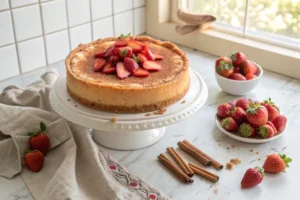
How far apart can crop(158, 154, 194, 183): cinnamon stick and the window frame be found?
63cm

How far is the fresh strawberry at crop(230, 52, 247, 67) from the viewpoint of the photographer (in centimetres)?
129

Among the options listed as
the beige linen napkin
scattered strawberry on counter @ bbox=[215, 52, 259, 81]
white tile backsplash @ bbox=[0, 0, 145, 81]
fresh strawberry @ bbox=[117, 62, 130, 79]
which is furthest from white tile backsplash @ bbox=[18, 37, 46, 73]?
scattered strawberry on counter @ bbox=[215, 52, 259, 81]

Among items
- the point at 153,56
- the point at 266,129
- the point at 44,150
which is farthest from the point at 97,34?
the point at 266,129

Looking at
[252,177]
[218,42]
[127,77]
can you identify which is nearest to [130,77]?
[127,77]

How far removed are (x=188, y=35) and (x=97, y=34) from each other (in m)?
0.36

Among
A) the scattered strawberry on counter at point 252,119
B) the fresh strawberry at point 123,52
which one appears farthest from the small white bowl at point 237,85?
the fresh strawberry at point 123,52

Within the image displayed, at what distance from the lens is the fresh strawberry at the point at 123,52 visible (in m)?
1.06

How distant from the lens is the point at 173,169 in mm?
994

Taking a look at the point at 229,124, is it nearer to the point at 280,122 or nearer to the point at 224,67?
the point at 280,122

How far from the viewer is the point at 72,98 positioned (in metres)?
1.04

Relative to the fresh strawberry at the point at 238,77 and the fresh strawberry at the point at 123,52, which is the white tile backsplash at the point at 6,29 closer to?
the fresh strawberry at the point at 123,52

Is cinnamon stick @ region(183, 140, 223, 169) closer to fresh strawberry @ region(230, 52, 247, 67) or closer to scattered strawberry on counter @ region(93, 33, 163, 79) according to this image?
scattered strawberry on counter @ region(93, 33, 163, 79)

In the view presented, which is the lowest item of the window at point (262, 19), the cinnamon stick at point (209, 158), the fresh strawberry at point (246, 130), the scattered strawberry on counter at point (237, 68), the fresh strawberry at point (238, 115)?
the cinnamon stick at point (209, 158)

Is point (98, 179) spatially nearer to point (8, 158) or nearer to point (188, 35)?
point (8, 158)
